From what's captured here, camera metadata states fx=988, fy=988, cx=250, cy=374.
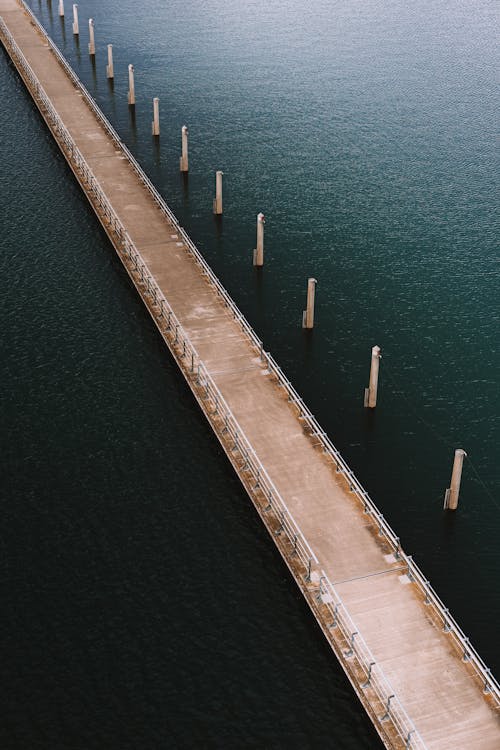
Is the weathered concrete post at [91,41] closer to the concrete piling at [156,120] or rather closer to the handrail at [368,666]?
the concrete piling at [156,120]

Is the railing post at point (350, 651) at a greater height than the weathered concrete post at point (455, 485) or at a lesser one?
lesser

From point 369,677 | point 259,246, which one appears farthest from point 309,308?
point 369,677

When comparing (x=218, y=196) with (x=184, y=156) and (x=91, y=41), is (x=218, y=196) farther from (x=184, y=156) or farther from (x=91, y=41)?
(x=91, y=41)

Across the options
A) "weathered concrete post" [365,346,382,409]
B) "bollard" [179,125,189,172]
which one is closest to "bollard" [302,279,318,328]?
"weathered concrete post" [365,346,382,409]

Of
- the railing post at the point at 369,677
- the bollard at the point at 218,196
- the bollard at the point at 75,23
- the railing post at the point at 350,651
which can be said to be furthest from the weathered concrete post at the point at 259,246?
the bollard at the point at 75,23

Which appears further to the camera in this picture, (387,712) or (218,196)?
(218,196)
